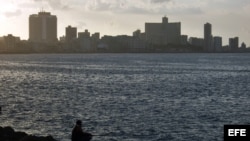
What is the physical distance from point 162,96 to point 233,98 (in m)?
8.44

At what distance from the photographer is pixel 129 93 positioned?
71375 mm

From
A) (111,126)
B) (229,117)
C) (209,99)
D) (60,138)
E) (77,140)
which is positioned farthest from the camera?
(209,99)

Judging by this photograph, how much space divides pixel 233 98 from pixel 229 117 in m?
19.1

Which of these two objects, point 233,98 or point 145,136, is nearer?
point 145,136

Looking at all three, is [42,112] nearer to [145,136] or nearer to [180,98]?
[145,136]

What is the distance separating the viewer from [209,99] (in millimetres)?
64062

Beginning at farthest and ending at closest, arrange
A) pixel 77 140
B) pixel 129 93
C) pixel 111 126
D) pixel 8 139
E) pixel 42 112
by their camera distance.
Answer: pixel 129 93 < pixel 42 112 < pixel 111 126 < pixel 8 139 < pixel 77 140

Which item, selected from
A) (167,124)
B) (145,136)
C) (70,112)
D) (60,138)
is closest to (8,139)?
(60,138)

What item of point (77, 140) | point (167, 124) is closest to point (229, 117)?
point (167, 124)

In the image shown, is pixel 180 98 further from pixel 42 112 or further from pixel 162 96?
pixel 42 112

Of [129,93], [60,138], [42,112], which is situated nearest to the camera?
[60,138]

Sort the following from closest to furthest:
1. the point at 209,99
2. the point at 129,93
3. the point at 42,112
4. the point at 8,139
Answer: the point at 8,139 → the point at 42,112 → the point at 209,99 → the point at 129,93

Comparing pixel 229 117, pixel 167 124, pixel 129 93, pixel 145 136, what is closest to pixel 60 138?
pixel 145 136

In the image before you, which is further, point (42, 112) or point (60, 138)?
point (42, 112)
